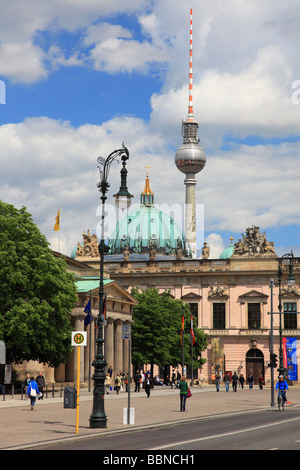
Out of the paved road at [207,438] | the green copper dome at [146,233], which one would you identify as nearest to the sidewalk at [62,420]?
the paved road at [207,438]

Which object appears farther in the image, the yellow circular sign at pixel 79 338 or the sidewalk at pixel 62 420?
the yellow circular sign at pixel 79 338

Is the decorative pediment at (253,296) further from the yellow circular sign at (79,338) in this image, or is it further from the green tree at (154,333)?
the yellow circular sign at (79,338)

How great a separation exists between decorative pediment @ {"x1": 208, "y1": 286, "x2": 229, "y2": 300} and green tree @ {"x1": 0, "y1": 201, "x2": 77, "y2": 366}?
2070 inches

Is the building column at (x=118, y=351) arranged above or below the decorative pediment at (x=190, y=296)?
below

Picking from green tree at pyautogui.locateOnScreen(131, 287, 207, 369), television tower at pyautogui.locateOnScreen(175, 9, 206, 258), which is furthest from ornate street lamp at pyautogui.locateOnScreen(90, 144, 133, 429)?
television tower at pyautogui.locateOnScreen(175, 9, 206, 258)

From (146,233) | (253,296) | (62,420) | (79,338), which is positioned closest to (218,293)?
(253,296)

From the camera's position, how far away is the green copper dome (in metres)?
157

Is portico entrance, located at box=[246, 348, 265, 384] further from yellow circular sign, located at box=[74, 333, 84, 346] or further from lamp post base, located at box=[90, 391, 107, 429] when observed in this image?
yellow circular sign, located at box=[74, 333, 84, 346]

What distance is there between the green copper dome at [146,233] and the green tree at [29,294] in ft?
307

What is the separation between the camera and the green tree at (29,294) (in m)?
55.5

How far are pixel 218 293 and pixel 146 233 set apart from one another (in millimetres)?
50714
